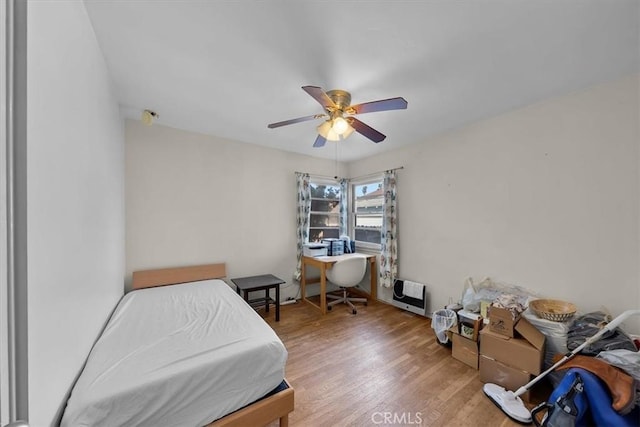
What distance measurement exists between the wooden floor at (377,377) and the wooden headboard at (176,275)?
0.98 meters

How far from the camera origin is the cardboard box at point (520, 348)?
165 cm

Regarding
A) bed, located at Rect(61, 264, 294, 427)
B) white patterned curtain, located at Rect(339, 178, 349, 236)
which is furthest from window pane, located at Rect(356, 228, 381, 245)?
bed, located at Rect(61, 264, 294, 427)

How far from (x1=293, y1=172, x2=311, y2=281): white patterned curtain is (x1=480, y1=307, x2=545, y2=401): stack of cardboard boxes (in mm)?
2459

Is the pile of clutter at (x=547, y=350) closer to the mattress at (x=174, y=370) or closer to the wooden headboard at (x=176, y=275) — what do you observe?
the mattress at (x=174, y=370)

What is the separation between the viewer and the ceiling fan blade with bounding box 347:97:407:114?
1531 mm

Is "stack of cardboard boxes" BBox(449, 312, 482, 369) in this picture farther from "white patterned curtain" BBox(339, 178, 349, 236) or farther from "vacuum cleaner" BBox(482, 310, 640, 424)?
"white patterned curtain" BBox(339, 178, 349, 236)

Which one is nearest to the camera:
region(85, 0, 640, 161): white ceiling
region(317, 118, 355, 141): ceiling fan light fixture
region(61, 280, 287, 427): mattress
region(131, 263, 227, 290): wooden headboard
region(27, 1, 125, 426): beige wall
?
region(27, 1, 125, 426): beige wall

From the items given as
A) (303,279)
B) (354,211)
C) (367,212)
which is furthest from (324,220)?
(303,279)

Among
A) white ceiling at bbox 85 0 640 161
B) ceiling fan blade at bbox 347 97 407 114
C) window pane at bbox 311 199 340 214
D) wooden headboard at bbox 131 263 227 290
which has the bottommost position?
wooden headboard at bbox 131 263 227 290

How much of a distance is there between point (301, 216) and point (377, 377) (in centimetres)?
234

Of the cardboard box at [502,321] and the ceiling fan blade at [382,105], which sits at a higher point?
the ceiling fan blade at [382,105]

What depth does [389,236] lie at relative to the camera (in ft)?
11.0

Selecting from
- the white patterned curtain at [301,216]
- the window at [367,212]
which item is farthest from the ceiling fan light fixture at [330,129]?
the window at [367,212]

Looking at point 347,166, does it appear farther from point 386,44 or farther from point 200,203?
point 386,44
